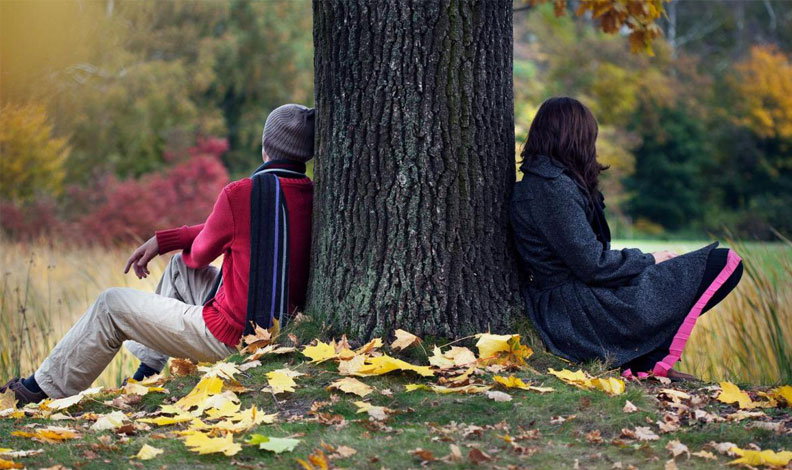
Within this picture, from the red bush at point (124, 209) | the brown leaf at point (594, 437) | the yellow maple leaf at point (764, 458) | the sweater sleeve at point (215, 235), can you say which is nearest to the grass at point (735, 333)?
the sweater sleeve at point (215, 235)

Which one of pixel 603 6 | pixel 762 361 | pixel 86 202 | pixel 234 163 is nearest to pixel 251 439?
pixel 762 361

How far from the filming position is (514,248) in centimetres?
389

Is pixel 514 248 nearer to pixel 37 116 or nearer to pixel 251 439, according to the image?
pixel 251 439

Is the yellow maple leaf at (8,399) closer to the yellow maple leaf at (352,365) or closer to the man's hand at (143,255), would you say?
the man's hand at (143,255)

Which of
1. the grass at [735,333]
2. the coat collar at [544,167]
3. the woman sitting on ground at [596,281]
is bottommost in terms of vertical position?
the grass at [735,333]

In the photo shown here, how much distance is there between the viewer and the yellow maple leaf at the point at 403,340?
3531 millimetres

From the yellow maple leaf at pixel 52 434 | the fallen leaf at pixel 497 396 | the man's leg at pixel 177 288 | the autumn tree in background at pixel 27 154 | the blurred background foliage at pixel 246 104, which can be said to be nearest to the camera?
the yellow maple leaf at pixel 52 434

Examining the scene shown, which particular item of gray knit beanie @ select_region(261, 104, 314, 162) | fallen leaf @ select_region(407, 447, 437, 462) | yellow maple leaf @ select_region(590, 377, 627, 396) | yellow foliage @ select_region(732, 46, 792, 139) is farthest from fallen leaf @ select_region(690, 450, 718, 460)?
yellow foliage @ select_region(732, 46, 792, 139)

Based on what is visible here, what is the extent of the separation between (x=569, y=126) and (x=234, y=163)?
1722 centimetres

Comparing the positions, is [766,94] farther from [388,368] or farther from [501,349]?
[388,368]

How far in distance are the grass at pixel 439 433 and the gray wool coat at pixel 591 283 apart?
36 cm

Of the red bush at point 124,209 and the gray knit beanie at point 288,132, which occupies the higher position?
the gray knit beanie at point 288,132

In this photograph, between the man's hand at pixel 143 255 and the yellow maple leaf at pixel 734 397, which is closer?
the yellow maple leaf at pixel 734 397

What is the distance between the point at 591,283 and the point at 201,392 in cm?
173
